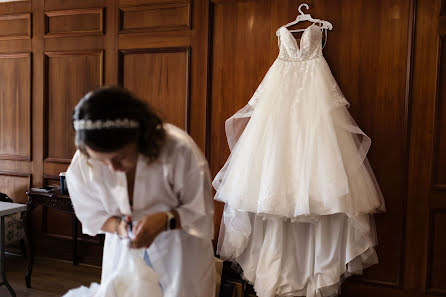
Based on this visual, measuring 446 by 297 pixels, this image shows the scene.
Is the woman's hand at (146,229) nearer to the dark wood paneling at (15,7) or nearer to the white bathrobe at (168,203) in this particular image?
the white bathrobe at (168,203)

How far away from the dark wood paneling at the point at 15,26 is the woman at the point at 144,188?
8.94ft

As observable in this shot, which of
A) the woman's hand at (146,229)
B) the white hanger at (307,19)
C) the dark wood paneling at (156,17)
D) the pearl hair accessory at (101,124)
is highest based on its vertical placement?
the dark wood paneling at (156,17)

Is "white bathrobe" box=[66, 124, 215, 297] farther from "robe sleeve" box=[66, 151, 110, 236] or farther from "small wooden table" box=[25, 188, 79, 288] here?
"small wooden table" box=[25, 188, 79, 288]

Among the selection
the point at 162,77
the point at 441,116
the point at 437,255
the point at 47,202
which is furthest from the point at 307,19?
the point at 47,202

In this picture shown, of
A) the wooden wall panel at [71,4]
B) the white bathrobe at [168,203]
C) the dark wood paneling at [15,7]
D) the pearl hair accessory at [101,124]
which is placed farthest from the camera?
the dark wood paneling at [15,7]

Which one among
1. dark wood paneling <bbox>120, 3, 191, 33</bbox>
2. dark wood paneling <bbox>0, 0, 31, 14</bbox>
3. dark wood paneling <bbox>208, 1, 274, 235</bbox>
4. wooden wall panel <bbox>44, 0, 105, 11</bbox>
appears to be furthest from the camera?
dark wood paneling <bbox>0, 0, 31, 14</bbox>

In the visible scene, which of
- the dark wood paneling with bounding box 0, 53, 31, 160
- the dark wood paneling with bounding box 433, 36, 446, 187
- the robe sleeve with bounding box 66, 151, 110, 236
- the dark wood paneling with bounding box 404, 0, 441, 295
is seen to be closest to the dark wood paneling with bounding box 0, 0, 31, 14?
the dark wood paneling with bounding box 0, 53, 31, 160

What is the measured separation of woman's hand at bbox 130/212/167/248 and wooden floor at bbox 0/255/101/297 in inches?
76.4

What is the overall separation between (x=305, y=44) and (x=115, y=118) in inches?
69.8

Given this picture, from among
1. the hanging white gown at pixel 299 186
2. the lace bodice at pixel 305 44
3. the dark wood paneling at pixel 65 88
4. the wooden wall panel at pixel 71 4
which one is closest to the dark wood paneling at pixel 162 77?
the dark wood paneling at pixel 65 88

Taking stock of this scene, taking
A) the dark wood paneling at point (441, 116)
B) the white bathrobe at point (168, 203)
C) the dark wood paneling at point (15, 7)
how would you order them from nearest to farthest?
the white bathrobe at point (168, 203)
the dark wood paneling at point (441, 116)
the dark wood paneling at point (15, 7)

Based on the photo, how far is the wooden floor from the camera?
271 centimetres

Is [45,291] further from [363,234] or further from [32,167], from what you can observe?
[363,234]

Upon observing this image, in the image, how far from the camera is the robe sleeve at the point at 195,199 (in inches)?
47.1
